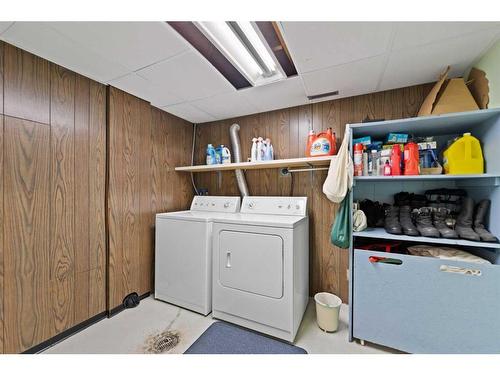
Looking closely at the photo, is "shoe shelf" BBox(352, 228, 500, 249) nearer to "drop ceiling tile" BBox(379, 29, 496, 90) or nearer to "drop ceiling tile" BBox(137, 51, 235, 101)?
"drop ceiling tile" BBox(379, 29, 496, 90)

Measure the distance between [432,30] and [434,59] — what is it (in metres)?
0.38

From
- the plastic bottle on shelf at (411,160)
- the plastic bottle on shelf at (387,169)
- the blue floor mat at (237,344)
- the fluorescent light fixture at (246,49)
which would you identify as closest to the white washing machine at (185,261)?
the blue floor mat at (237,344)

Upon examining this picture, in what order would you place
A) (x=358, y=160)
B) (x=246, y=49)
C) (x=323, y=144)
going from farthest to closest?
(x=323, y=144)
(x=358, y=160)
(x=246, y=49)

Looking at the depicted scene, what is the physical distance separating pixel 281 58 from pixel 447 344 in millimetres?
2292

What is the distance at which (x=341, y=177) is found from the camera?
1522 millimetres

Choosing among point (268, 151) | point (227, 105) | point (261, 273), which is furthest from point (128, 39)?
point (261, 273)

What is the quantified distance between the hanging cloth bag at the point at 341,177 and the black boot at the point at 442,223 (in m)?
0.64

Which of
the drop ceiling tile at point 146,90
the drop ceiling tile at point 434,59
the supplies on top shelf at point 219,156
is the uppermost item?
the drop ceiling tile at point 146,90

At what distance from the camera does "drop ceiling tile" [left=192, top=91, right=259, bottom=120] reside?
2029 millimetres

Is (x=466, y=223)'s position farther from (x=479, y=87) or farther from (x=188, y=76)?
(x=188, y=76)

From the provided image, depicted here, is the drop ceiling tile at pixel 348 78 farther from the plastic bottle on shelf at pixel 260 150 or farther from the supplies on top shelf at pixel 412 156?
the plastic bottle on shelf at pixel 260 150

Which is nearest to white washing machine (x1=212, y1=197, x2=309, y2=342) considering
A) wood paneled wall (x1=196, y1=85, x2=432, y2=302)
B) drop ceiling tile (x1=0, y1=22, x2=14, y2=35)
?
wood paneled wall (x1=196, y1=85, x2=432, y2=302)

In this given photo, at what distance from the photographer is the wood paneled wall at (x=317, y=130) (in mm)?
1889

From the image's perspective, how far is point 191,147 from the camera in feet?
9.16
